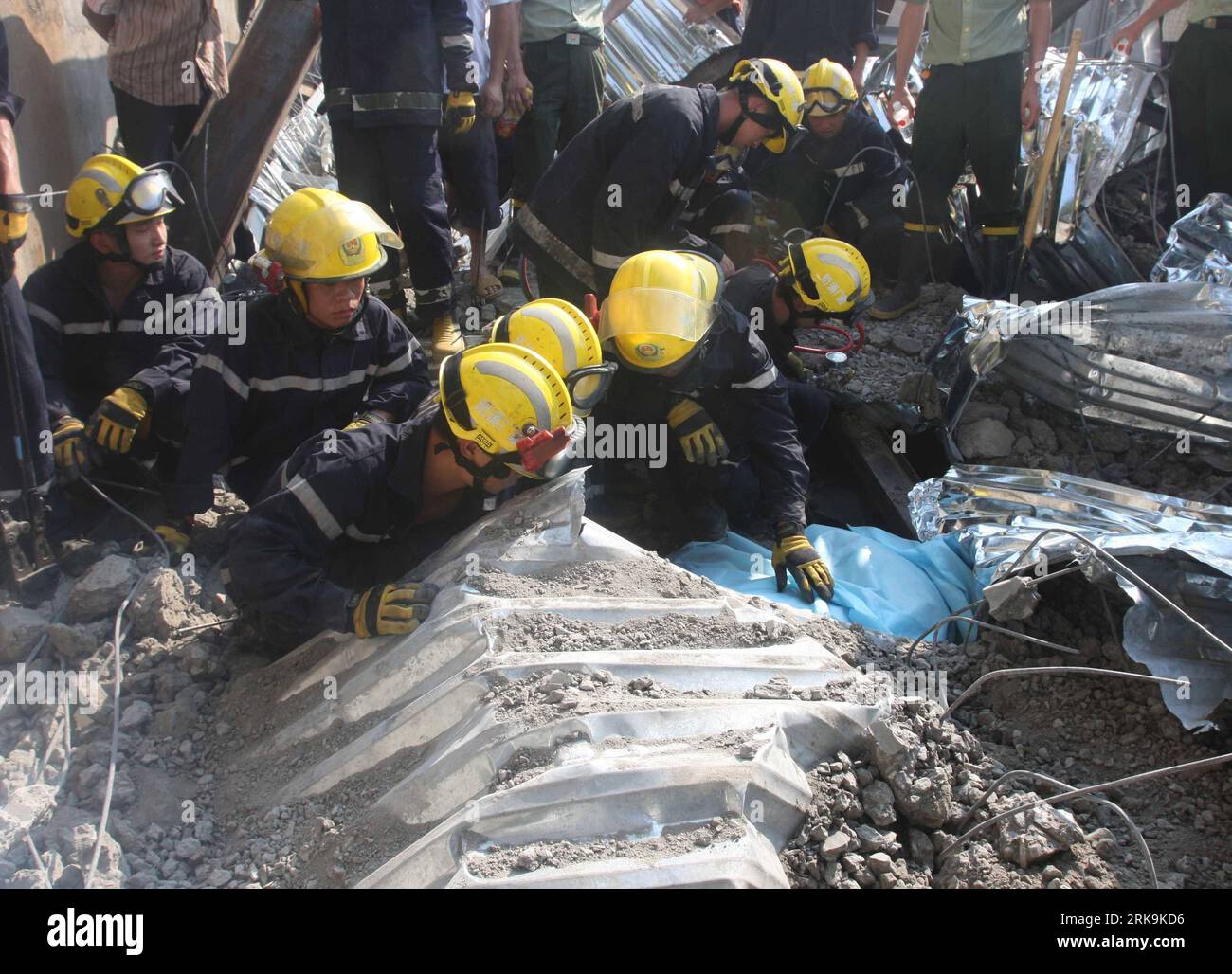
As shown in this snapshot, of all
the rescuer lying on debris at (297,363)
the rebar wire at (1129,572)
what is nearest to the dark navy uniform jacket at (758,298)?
the rescuer lying on debris at (297,363)

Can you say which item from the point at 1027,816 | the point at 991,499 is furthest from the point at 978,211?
the point at 1027,816

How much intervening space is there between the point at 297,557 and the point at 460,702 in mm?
688

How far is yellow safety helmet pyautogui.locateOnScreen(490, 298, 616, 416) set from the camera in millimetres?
3418

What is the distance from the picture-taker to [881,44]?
9.23 m

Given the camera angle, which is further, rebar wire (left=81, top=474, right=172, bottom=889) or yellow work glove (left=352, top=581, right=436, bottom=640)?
yellow work glove (left=352, top=581, right=436, bottom=640)

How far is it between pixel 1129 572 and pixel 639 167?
257 centimetres

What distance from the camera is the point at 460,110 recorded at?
4.72 m

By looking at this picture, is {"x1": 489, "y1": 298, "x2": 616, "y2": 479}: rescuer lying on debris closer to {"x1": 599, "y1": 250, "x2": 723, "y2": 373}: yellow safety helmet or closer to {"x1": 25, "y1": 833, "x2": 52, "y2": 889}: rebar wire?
{"x1": 599, "y1": 250, "x2": 723, "y2": 373}: yellow safety helmet

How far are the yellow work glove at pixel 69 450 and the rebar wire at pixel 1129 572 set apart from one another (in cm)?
335

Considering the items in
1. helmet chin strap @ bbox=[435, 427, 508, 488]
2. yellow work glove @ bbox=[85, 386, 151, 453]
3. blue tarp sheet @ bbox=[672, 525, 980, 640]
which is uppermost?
helmet chin strap @ bbox=[435, 427, 508, 488]

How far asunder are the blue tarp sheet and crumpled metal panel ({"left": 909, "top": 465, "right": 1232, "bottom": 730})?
4.6 inches

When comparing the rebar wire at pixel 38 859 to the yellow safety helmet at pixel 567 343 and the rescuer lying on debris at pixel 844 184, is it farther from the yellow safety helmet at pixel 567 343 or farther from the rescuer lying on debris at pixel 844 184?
the rescuer lying on debris at pixel 844 184

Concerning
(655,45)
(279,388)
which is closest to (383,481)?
(279,388)

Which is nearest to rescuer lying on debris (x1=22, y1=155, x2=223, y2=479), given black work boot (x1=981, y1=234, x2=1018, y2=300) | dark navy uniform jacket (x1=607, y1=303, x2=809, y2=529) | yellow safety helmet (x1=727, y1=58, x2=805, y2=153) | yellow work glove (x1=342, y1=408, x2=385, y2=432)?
yellow work glove (x1=342, y1=408, x2=385, y2=432)
